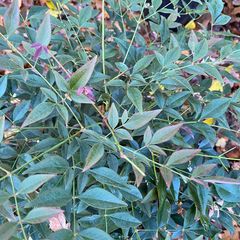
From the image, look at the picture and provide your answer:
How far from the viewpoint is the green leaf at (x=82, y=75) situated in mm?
494

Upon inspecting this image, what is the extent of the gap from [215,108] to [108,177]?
8.8 inches

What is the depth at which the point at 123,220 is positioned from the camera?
60 cm

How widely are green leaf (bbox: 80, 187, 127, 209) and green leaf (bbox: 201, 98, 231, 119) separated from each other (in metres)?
0.23

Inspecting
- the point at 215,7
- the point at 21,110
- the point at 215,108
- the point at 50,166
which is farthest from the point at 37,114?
the point at 215,7

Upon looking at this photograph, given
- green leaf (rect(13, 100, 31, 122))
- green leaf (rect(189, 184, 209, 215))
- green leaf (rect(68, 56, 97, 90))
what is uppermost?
green leaf (rect(68, 56, 97, 90))

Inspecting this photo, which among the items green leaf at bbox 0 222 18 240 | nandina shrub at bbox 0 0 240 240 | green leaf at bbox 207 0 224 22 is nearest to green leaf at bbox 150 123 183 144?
nandina shrub at bbox 0 0 240 240

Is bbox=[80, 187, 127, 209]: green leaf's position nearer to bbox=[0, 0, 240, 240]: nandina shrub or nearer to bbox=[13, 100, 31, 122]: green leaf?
bbox=[0, 0, 240, 240]: nandina shrub

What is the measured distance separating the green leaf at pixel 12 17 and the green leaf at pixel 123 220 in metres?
0.29

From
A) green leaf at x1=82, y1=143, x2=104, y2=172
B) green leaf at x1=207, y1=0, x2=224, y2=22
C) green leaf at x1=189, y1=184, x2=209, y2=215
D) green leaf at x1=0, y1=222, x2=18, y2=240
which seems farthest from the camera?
green leaf at x1=207, y1=0, x2=224, y2=22

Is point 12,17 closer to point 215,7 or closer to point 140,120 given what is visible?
point 140,120

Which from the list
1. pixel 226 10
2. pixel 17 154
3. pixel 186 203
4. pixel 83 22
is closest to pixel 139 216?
pixel 186 203

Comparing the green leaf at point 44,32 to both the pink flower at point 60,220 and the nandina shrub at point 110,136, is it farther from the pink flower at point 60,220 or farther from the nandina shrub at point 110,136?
the pink flower at point 60,220

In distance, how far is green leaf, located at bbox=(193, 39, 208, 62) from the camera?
2.03 feet

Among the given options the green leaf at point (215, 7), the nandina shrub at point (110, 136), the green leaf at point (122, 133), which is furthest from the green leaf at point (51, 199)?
the green leaf at point (215, 7)
